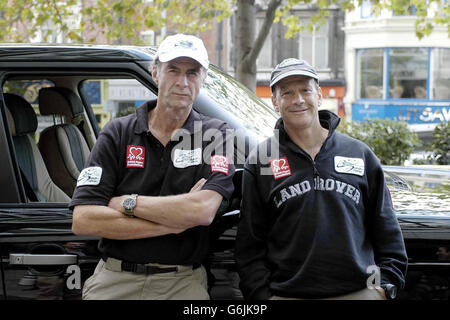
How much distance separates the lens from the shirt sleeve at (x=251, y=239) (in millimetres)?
2324

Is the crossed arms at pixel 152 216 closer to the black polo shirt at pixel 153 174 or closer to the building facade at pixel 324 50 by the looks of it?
the black polo shirt at pixel 153 174

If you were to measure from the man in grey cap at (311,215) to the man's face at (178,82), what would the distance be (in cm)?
33

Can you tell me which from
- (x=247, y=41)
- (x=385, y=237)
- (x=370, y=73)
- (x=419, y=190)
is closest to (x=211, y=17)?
(x=247, y=41)

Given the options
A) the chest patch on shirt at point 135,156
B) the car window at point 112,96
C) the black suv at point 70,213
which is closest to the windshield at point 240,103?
the black suv at point 70,213

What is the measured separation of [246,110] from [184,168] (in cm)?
77

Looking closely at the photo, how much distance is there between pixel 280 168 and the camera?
2336mm

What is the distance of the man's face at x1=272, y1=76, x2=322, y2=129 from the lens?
7.81 ft

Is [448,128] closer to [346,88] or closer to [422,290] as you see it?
[422,290]

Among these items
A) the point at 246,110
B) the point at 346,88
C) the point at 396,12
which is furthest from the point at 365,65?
the point at 246,110

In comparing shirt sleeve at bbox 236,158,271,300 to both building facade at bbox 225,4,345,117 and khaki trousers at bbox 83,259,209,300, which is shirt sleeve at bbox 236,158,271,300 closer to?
khaki trousers at bbox 83,259,209,300

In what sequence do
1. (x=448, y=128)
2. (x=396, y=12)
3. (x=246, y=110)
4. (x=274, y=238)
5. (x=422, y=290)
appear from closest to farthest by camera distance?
1. (x=274, y=238)
2. (x=422, y=290)
3. (x=246, y=110)
4. (x=448, y=128)
5. (x=396, y=12)

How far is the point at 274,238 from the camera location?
2.34 m

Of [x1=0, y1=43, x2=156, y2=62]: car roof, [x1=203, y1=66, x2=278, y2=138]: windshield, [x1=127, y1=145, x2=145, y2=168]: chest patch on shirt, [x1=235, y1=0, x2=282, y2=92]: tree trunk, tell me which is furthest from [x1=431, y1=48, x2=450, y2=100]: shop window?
[x1=127, y1=145, x2=145, y2=168]: chest patch on shirt

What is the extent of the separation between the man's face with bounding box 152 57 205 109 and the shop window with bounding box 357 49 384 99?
21222 millimetres
